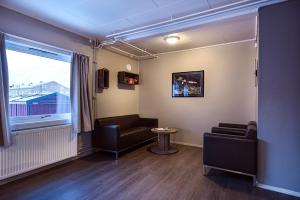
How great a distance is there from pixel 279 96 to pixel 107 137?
10.5ft

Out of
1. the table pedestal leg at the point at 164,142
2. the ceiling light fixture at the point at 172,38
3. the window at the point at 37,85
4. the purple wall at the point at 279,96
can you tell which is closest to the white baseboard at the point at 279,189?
the purple wall at the point at 279,96

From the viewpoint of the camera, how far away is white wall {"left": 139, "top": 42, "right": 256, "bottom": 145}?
13.7 feet

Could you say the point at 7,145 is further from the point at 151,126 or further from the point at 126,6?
the point at 151,126

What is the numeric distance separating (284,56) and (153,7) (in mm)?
1981

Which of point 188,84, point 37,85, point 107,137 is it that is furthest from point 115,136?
point 188,84

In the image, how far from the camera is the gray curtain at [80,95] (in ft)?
12.0

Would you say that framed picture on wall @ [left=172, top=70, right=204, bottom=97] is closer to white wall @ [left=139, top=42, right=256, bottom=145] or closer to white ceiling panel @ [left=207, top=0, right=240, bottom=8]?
white wall @ [left=139, top=42, right=256, bottom=145]

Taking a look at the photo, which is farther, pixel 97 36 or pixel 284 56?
pixel 97 36

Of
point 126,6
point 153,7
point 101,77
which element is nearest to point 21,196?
point 101,77

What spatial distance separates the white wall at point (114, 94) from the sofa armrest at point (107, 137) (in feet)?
1.69

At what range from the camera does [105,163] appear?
3516mm

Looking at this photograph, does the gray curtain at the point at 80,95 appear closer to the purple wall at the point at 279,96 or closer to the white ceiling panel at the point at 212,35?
the white ceiling panel at the point at 212,35

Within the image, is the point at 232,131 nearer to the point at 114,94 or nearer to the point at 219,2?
the point at 219,2

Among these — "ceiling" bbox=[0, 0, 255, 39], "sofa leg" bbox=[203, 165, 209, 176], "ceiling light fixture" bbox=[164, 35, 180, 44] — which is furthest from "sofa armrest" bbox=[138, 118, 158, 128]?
Result: "ceiling" bbox=[0, 0, 255, 39]
